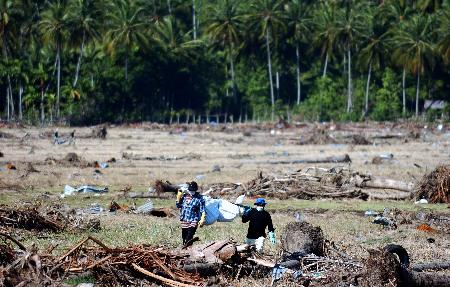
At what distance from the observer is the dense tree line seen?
7750 cm

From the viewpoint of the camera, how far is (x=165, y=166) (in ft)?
117

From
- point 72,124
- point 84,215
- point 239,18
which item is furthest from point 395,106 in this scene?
point 84,215

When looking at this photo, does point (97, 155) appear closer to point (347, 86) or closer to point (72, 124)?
point (72, 124)

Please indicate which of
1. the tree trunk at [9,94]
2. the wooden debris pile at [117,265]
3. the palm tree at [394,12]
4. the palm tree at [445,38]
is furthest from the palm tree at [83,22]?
the wooden debris pile at [117,265]

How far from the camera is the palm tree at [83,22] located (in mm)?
76625

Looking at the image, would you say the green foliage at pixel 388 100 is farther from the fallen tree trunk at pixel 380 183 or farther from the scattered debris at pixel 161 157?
the fallen tree trunk at pixel 380 183

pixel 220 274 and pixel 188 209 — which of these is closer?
pixel 220 274

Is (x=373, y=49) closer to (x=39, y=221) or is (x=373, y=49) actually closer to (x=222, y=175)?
(x=222, y=175)

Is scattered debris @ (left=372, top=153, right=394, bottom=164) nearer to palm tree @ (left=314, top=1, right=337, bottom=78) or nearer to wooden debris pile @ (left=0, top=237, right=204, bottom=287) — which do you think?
wooden debris pile @ (left=0, top=237, right=204, bottom=287)

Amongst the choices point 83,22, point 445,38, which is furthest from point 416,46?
point 83,22

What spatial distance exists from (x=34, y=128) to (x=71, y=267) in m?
52.8

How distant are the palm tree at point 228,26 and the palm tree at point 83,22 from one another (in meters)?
12.1

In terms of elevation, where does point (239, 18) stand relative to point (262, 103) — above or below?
above

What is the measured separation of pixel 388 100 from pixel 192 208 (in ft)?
237
